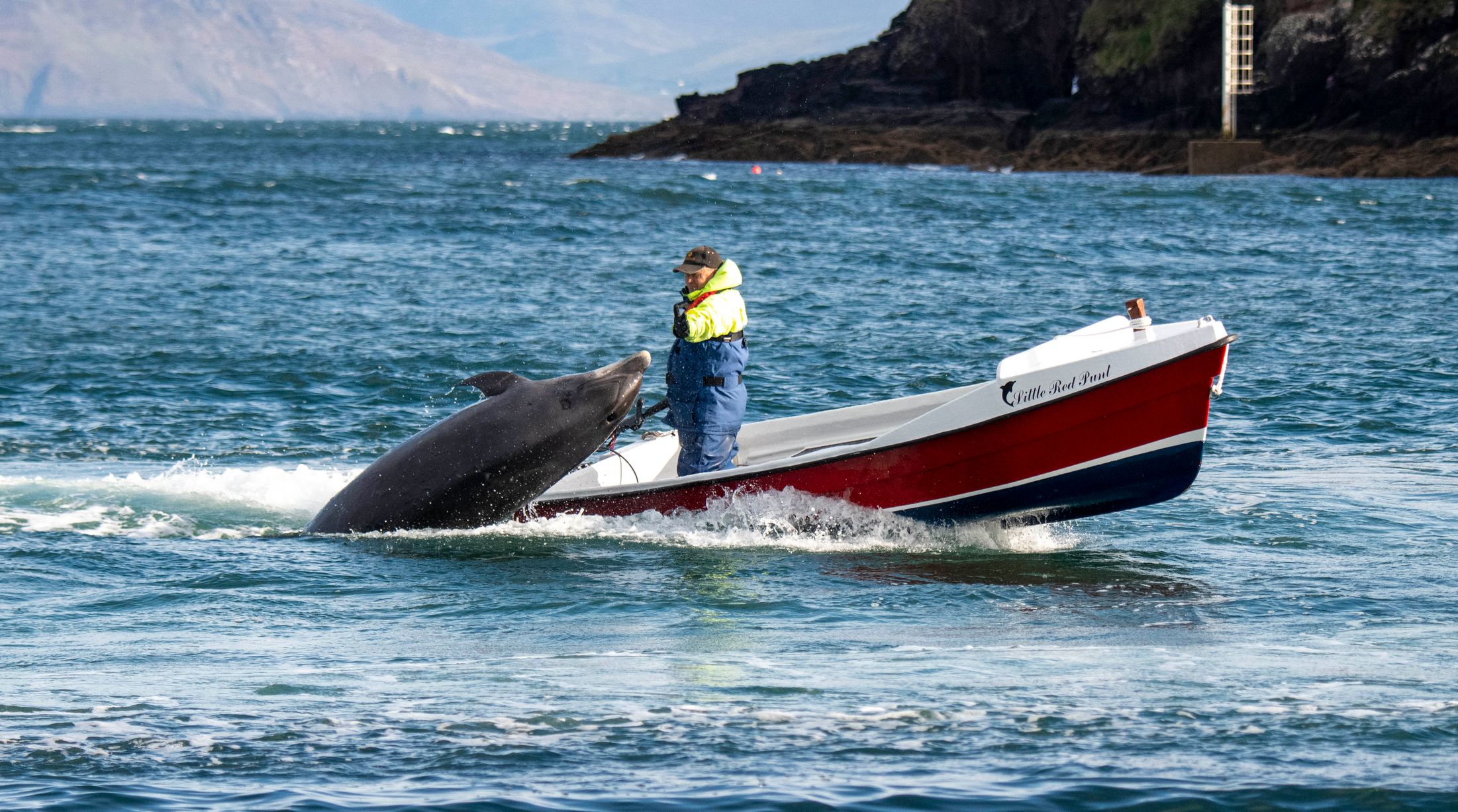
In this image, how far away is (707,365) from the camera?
11.4 metres

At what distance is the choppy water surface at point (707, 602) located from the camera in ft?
22.4

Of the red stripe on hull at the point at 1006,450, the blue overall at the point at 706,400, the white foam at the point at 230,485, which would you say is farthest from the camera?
the white foam at the point at 230,485

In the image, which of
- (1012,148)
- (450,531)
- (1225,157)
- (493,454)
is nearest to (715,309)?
(493,454)

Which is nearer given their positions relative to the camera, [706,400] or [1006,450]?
[1006,450]

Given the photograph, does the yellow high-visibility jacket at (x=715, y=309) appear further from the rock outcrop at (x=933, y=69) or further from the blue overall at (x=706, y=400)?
the rock outcrop at (x=933, y=69)

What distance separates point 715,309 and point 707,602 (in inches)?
88.0

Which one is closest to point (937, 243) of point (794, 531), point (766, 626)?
point (794, 531)

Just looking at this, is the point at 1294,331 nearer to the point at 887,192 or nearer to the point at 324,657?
the point at 324,657

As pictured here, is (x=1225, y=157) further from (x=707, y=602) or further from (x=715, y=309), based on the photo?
(x=707, y=602)

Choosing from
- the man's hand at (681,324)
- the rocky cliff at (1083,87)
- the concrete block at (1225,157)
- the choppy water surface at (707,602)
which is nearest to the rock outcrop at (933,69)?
the rocky cliff at (1083,87)

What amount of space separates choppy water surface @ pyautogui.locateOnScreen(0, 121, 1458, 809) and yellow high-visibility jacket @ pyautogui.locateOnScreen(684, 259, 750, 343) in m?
1.24

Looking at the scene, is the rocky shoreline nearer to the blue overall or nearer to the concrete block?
the concrete block

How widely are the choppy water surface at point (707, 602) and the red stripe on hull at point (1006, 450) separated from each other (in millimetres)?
202

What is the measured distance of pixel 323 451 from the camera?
52.0 ft
